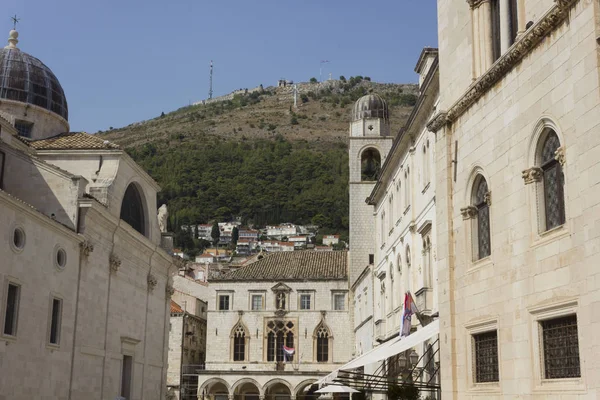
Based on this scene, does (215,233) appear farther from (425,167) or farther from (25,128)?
(425,167)

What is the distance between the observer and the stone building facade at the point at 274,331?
191 feet

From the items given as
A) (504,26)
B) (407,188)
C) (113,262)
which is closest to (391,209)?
(407,188)

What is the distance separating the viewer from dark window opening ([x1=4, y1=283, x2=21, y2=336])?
2169cm

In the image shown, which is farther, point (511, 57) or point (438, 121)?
point (438, 121)

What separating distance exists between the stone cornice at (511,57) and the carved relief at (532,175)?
1.97m

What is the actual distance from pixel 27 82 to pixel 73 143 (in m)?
4.61

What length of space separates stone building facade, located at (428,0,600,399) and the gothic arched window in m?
44.4

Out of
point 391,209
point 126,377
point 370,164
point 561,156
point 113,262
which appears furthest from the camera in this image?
point 370,164

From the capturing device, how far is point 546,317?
11562 mm

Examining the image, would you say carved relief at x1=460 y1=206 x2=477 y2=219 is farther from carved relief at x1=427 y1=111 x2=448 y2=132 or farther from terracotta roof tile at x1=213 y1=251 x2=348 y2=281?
terracotta roof tile at x1=213 y1=251 x2=348 y2=281

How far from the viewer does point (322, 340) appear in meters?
59.0

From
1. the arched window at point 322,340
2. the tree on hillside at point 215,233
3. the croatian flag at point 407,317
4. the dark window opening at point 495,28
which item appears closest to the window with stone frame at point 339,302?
the arched window at point 322,340

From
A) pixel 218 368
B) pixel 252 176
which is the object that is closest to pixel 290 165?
pixel 252 176

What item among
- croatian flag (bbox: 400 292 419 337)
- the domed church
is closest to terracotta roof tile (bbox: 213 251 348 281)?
the domed church
